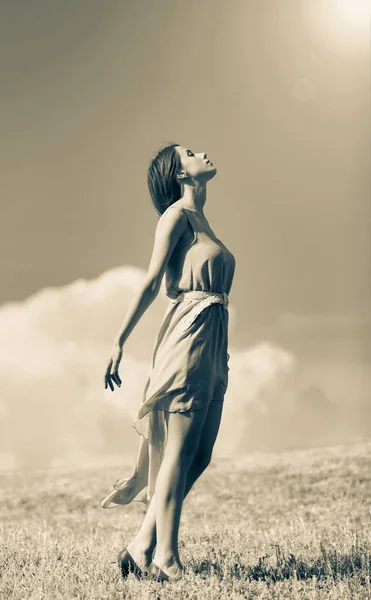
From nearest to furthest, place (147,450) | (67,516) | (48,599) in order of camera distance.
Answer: (48,599) < (147,450) < (67,516)

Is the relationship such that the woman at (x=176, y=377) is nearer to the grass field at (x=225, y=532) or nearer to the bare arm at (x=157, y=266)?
the bare arm at (x=157, y=266)

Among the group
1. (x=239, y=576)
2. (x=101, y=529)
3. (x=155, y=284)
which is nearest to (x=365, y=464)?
(x=101, y=529)

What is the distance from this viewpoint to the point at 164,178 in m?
5.22

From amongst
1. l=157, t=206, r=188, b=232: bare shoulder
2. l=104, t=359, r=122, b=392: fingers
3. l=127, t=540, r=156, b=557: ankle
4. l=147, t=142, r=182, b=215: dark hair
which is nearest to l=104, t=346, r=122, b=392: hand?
l=104, t=359, r=122, b=392: fingers

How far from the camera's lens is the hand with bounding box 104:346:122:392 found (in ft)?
15.4

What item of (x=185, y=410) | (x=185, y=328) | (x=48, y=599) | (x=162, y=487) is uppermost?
(x=185, y=328)

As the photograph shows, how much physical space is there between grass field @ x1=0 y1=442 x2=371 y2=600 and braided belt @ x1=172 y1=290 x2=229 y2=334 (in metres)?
1.44

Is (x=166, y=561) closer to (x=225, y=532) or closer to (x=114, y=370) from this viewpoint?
(x=114, y=370)

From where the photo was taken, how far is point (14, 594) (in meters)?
4.52

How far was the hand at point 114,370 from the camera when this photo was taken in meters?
4.69

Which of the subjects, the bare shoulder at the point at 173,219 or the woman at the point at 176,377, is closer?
the woman at the point at 176,377

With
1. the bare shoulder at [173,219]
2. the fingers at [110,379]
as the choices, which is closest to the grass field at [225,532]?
the fingers at [110,379]

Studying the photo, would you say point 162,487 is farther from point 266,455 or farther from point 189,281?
point 266,455

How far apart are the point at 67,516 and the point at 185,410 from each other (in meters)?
4.64
